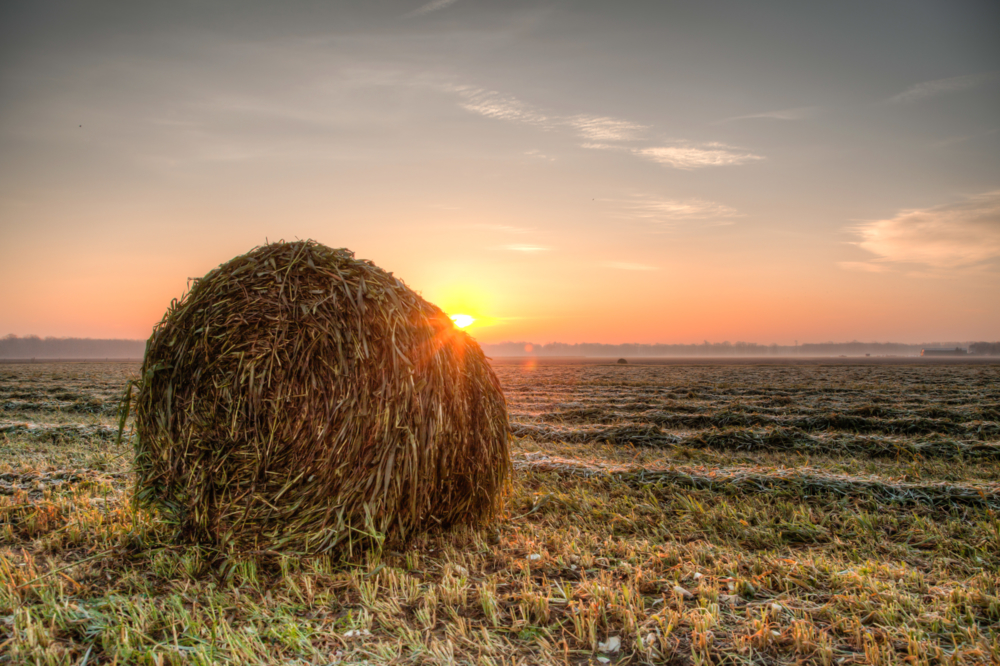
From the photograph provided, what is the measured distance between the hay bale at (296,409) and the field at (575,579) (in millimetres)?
357

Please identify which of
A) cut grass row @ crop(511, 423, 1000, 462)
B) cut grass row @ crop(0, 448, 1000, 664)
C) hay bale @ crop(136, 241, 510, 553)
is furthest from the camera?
cut grass row @ crop(511, 423, 1000, 462)

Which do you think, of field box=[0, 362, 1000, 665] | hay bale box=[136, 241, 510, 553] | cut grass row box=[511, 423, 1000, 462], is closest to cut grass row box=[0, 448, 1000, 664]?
field box=[0, 362, 1000, 665]

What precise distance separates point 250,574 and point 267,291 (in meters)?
2.41

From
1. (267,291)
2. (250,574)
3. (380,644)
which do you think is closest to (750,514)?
(380,644)

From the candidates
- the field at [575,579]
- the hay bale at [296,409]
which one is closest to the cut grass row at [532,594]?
the field at [575,579]

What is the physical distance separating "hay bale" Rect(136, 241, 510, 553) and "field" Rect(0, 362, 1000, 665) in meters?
0.36

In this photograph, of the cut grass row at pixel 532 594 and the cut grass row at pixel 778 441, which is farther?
the cut grass row at pixel 778 441

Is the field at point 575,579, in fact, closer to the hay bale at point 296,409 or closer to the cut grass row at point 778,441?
the hay bale at point 296,409

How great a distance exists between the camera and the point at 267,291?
16.5 feet

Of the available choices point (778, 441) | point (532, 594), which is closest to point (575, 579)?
point (532, 594)

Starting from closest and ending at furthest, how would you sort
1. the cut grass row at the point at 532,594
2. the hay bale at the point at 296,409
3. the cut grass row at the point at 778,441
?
the cut grass row at the point at 532,594 → the hay bale at the point at 296,409 → the cut grass row at the point at 778,441

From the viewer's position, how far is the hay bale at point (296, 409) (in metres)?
4.71

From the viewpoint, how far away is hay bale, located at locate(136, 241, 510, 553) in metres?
4.71

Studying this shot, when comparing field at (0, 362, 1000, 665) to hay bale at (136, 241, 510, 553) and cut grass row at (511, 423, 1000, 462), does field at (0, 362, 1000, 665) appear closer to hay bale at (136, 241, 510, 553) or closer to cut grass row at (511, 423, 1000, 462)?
hay bale at (136, 241, 510, 553)
